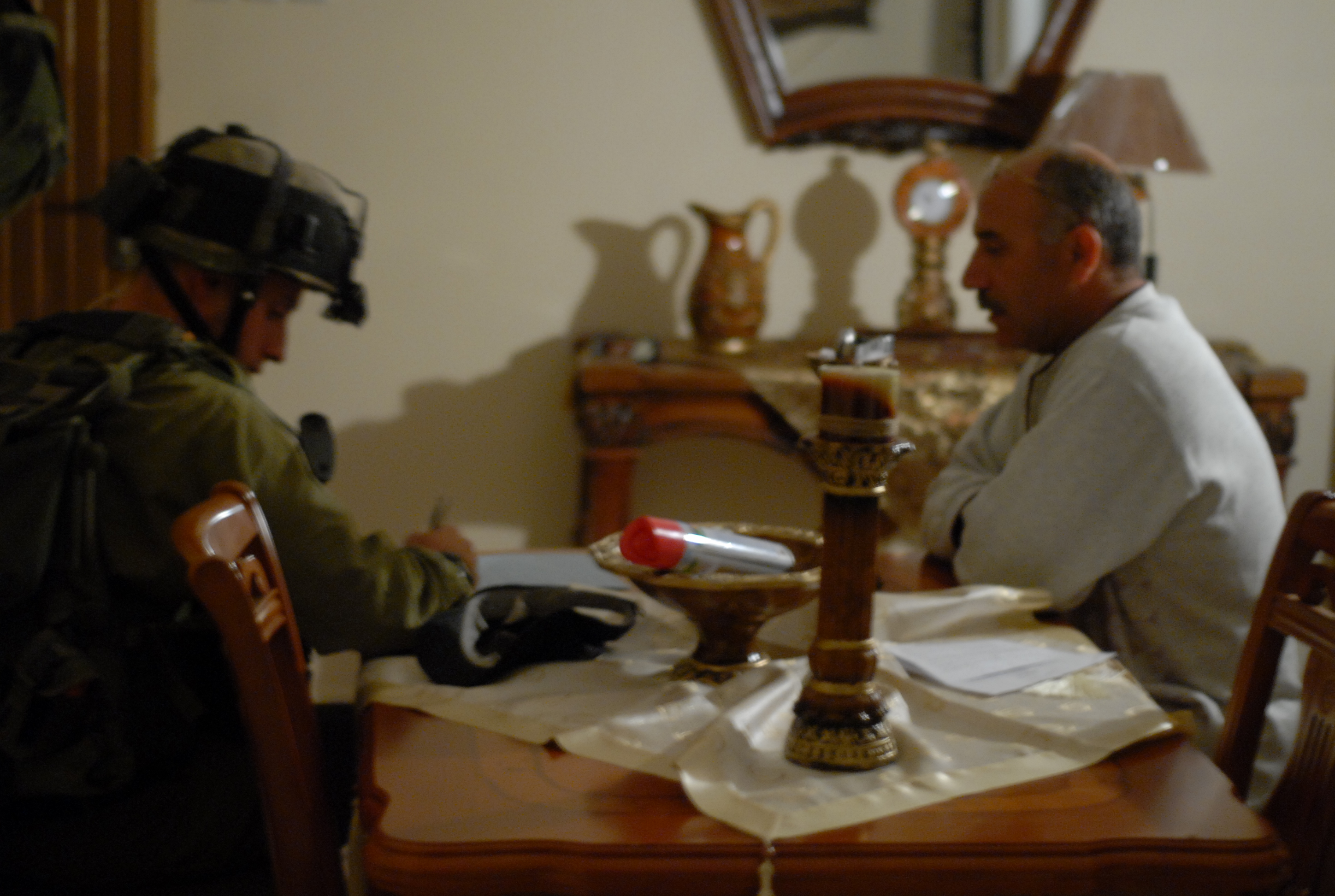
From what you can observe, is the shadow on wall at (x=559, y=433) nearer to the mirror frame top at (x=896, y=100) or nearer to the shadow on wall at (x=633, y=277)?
the shadow on wall at (x=633, y=277)

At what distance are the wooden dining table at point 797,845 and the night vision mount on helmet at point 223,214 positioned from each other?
3.01 ft

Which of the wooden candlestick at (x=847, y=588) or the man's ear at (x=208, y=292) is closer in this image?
the wooden candlestick at (x=847, y=588)

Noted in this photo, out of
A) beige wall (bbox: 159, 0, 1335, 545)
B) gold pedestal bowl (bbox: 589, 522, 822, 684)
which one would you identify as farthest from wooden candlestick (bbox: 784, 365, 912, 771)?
beige wall (bbox: 159, 0, 1335, 545)

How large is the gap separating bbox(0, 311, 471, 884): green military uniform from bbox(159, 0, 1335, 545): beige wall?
1783mm

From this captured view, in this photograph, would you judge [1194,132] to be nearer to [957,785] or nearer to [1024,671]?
[1024,671]

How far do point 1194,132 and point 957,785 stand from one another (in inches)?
120

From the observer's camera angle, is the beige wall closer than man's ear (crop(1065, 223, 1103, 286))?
No

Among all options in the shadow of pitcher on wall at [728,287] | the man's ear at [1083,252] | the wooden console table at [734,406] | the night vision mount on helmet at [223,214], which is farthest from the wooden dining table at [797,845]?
the shadow of pitcher on wall at [728,287]

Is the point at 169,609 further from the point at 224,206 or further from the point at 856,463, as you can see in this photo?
the point at 856,463

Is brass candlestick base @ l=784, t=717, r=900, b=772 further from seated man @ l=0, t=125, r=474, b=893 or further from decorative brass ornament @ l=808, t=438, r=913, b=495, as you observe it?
seated man @ l=0, t=125, r=474, b=893

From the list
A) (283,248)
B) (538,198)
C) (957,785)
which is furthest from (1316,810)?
(538,198)

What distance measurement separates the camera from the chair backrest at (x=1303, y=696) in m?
1.05

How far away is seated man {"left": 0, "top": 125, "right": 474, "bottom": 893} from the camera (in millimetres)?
1241

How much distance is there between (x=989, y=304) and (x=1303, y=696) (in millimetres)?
1000
